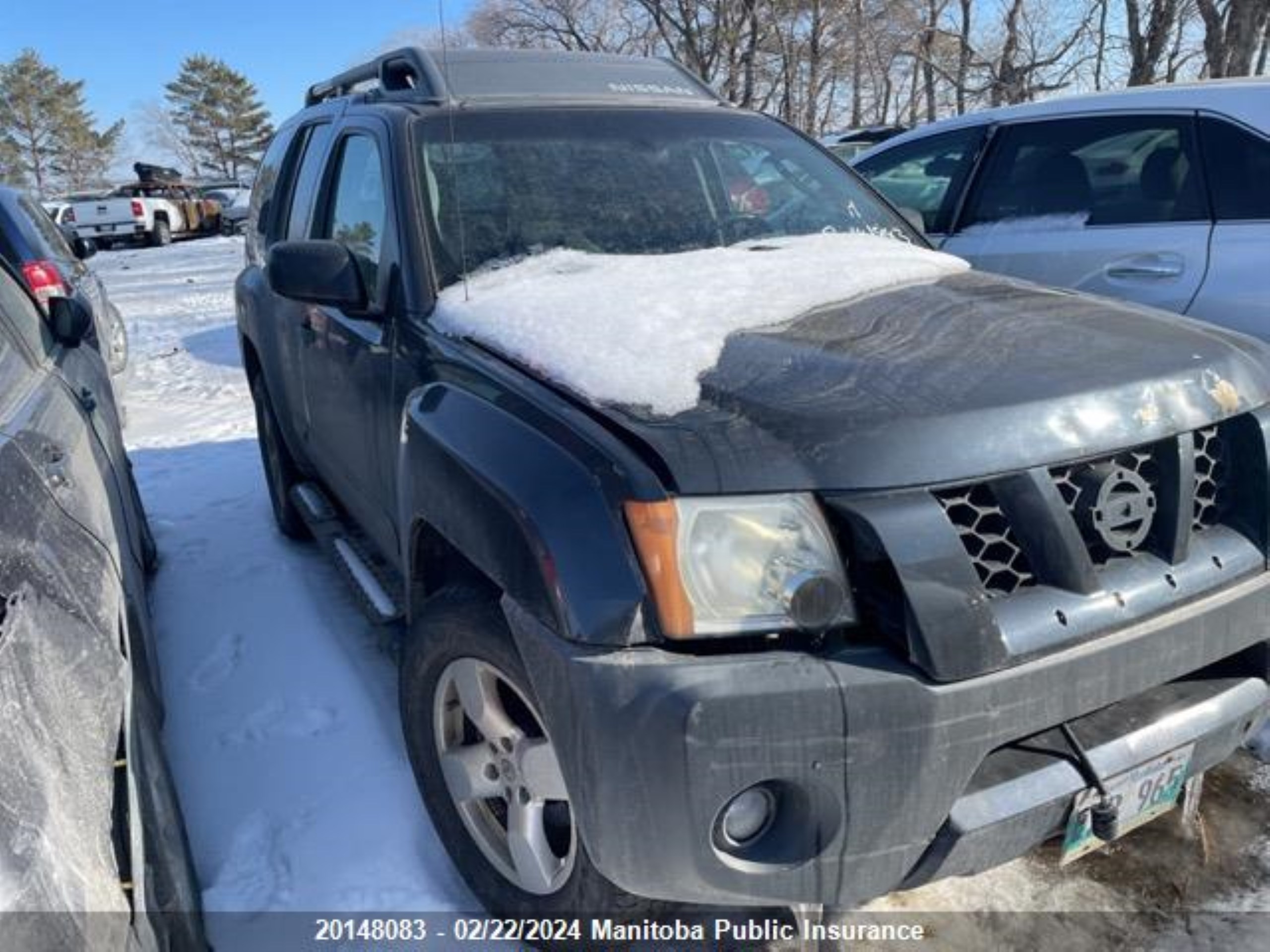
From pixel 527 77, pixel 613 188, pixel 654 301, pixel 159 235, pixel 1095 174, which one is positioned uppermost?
pixel 527 77

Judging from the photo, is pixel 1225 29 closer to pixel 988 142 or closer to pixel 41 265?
pixel 988 142

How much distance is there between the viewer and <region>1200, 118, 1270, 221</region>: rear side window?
352 centimetres

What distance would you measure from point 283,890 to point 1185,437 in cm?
222

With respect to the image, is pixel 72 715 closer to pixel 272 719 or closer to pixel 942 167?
pixel 272 719

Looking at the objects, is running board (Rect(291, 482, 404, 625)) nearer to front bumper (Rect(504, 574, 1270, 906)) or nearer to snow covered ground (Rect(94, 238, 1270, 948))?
snow covered ground (Rect(94, 238, 1270, 948))

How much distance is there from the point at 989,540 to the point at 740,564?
44 centimetres

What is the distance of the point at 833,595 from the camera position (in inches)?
62.1

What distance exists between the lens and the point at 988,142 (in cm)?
440

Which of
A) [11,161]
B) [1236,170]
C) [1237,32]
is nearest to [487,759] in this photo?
[1236,170]

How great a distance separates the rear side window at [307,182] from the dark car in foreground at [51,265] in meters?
1.80

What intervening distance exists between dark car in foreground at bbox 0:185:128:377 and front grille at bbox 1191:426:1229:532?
5.03 meters

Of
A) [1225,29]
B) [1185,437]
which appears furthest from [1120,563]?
[1225,29]

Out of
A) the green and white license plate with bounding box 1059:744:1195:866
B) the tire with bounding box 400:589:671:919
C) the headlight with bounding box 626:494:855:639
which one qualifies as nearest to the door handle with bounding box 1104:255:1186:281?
the green and white license plate with bounding box 1059:744:1195:866

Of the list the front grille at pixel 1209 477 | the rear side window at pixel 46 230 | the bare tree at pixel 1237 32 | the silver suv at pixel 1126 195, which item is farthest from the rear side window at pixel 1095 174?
the bare tree at pixel 1237 32
